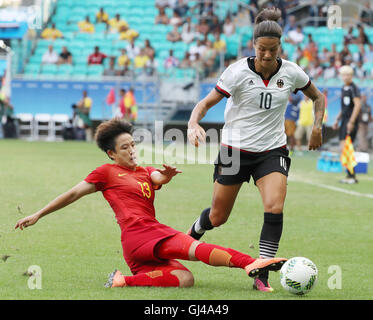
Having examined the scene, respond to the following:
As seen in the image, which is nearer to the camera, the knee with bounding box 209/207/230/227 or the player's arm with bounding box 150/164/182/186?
the player's arm with bounding box 150/164/182/186

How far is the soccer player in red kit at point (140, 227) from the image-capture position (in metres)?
6.48

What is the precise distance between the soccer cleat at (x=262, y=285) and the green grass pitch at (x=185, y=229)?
5cm

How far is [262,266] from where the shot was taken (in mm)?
6254

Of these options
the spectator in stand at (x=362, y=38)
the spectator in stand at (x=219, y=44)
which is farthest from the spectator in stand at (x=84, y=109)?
the spectator in stand at (x=362, y=38)

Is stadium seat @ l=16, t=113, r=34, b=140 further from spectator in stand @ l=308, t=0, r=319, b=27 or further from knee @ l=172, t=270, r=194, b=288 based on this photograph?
knee @ l=172, t=270, r=194, b=288

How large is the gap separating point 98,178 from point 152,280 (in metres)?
0.97

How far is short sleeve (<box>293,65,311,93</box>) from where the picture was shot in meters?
7.34

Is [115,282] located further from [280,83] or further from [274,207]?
[280,83]

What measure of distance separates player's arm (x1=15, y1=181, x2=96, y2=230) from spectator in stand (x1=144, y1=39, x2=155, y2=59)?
27479 millimetres

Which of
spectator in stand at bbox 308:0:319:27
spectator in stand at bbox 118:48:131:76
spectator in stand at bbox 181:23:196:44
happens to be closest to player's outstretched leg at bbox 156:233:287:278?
spectator in stand at bbox 118:48:131:76
